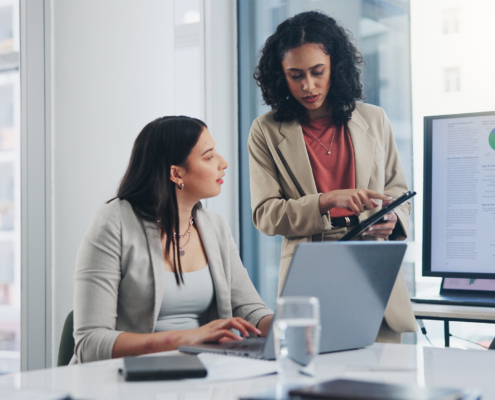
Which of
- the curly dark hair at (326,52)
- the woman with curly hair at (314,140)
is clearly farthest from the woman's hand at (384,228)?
the curly dark hair at (326,52)

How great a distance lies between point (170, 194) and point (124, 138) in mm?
1314

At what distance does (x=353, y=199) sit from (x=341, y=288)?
733mm

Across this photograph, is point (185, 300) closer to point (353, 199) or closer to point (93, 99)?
point (353, 199)

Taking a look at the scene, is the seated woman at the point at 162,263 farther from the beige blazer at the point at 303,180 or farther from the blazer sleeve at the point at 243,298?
the beige blazer at the point at 303,180

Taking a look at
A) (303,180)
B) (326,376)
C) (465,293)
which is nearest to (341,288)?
(326,376)

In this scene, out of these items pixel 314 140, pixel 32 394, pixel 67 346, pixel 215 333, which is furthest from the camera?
pixel 314 140

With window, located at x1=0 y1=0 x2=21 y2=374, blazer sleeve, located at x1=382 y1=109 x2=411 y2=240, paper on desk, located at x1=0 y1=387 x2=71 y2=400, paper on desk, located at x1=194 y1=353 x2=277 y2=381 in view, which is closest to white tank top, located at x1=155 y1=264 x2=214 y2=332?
paper on desk, located at x1=194 y1=353 x2=277 y2=381

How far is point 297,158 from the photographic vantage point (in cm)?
198

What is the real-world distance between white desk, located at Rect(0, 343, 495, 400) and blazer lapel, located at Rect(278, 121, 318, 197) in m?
0.86

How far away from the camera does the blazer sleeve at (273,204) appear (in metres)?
1.83

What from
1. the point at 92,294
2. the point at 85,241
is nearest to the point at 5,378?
the point at 92,294

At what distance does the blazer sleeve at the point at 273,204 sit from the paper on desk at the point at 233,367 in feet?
2.70

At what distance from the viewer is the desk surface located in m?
1.88

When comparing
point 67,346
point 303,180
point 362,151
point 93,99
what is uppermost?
point 93,99
